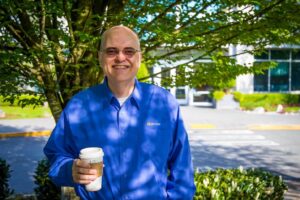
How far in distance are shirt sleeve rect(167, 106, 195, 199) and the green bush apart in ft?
5.91

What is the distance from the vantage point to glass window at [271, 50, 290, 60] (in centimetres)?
2448

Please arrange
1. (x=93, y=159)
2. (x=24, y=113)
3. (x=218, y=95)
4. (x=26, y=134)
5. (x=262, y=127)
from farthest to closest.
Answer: (x=218, y=95) < (x=24, y=113) < (x=262, y=127) < (x=26, y=134) < (x=93, y=159)

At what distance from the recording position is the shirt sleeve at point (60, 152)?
6.84 feet

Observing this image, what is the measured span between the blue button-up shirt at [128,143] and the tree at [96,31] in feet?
3.53

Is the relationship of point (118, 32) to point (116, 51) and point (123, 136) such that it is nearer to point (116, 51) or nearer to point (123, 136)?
point (116, 51)

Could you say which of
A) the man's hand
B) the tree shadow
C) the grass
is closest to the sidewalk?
the tree shadow

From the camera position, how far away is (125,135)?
2.14m

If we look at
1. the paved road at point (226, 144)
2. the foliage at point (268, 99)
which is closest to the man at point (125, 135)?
the paved road at point (226, 144)

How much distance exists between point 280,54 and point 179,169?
24.5 m

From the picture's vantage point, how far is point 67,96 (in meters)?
3.88

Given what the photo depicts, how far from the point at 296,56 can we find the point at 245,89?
4590 millimetres

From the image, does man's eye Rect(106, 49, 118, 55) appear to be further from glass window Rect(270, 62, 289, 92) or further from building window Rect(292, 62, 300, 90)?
building window Rect(292, 62, 300, 90)

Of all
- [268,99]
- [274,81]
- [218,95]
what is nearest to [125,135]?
[218,95]

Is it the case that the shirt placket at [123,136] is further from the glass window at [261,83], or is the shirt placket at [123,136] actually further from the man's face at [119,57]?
the glass window at [261,83]
